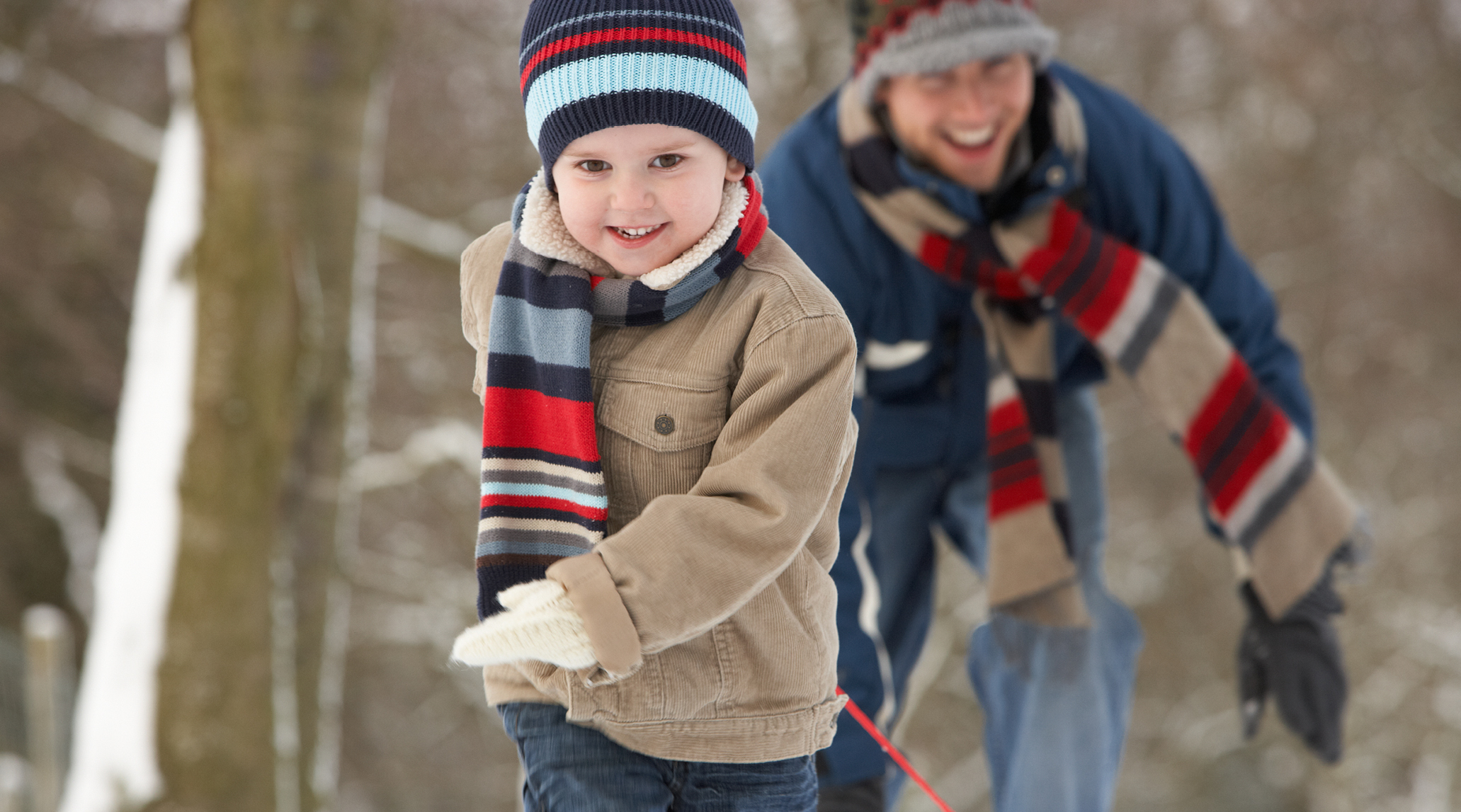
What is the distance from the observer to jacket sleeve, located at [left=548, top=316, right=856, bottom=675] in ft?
3.45

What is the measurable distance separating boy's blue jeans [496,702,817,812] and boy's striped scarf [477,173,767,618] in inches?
5.4

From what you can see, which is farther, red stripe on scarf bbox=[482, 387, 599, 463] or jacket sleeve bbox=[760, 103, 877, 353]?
jacket sleeve bbox=[760, 103, 877, 353]

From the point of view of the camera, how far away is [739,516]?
1.07 meters

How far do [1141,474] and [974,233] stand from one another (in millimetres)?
8104

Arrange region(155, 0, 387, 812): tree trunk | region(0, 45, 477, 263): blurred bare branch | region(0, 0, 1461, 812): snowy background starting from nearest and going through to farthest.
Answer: region(155, 0, 387, 812): tree trunk, region(0, 45, 477, 263): blurred bare branch, region(0, 0, 1461, 812): snowy background

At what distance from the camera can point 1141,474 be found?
978 cm

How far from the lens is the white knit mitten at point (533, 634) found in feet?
3.45

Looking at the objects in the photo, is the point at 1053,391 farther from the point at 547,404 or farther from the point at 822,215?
the point at 547,404

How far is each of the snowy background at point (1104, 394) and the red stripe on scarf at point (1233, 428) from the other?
546 centimetres

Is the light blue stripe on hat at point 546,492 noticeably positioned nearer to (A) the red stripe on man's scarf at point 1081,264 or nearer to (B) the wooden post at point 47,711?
(A) the red stripe on man's scarf at point 1081,264

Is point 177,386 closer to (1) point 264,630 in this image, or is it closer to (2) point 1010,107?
(1) point 264,630

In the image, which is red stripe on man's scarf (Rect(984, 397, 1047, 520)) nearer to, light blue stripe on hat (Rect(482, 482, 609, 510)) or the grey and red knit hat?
the grey and red knit hat

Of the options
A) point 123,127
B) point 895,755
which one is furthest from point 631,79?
point 123,127

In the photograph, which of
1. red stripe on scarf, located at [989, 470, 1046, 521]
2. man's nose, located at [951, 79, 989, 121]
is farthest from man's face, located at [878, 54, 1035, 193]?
red stripe on scarf, located at [989, 470, 1046, 521]
